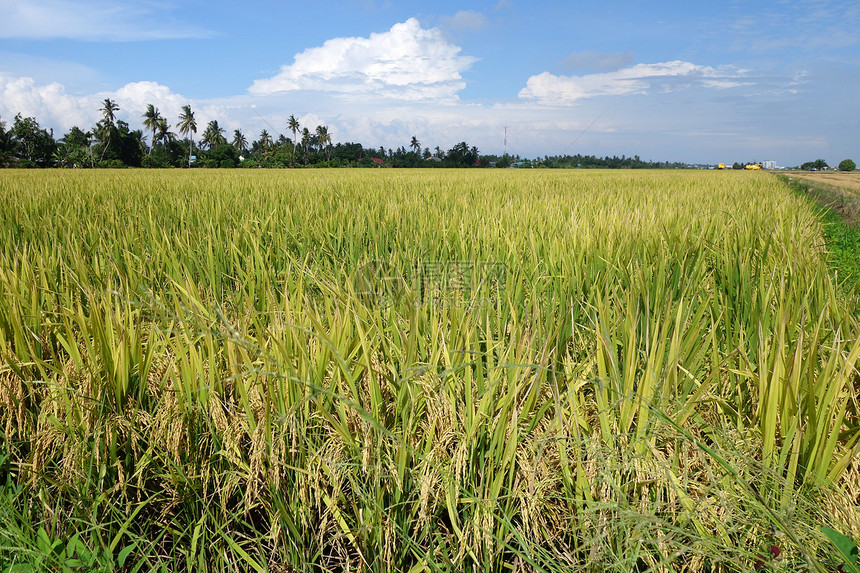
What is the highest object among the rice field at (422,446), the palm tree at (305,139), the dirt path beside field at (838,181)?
the palm tree at (305,139)

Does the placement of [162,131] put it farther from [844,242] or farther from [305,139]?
[844,242]

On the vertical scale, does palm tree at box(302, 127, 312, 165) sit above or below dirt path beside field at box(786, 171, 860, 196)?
above

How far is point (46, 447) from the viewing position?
128 cm

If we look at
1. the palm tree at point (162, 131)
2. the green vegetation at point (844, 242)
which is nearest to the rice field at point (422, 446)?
the green vegetation at point (844, 242)

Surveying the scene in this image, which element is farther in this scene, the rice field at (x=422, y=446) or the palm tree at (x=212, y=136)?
the palm tree at (x=212, y=136)

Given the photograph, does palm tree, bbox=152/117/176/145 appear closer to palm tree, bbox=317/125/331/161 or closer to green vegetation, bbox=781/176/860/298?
palm tree, bbox=317/125/331/161

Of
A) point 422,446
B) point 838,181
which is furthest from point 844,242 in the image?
point 838,181

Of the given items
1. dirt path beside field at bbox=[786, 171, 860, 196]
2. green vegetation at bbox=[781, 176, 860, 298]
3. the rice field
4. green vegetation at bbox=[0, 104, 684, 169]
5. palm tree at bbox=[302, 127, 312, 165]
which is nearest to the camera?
the rice field

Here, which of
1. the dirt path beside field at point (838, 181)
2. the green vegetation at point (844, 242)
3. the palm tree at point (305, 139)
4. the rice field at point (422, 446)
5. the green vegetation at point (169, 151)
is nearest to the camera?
the rice field at point (422, 446)

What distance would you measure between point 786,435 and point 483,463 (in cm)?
64

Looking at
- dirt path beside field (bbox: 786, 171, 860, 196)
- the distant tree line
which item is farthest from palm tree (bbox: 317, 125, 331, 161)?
dirt path beside field (bbox: 786, 171, 860, 196)

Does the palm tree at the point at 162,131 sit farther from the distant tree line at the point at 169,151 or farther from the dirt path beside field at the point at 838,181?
the dirt path beside field at the point at 838,181

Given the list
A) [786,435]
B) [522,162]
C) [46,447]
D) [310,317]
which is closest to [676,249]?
[786,435]

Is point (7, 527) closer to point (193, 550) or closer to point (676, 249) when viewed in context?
point (193, 550)
